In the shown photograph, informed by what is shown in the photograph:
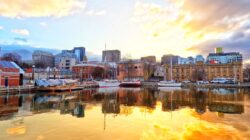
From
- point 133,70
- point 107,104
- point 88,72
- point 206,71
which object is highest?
point 133,70

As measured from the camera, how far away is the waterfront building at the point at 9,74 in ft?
149

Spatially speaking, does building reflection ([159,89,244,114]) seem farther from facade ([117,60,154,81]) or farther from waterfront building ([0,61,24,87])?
facade ([117,60,154,81])

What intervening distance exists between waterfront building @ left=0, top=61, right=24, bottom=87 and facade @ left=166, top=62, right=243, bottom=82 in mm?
91633

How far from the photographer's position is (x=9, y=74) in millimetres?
47594

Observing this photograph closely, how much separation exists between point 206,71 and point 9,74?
104m

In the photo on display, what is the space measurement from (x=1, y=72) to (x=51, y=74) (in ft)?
199

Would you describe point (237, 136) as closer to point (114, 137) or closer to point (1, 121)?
point (114, 137)

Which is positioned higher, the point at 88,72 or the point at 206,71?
the point at 88,72

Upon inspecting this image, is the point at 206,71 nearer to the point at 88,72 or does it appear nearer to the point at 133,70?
the point at 133,70

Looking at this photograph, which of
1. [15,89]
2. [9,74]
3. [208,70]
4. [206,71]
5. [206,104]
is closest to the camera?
[206,104]

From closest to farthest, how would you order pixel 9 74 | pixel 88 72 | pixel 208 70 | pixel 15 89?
1. pixel 15 89
2. pixel 9 74
3. pixel 208 70
4. pixel 88 72

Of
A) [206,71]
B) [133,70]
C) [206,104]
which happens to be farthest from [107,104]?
[133,70]

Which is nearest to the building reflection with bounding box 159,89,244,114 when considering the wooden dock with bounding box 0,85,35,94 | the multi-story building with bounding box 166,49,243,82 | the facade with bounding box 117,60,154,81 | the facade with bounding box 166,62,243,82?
the wooden dock with bounding box 0,85,35,94

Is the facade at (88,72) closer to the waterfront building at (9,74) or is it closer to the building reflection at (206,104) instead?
the waterfront building at (9,74)
